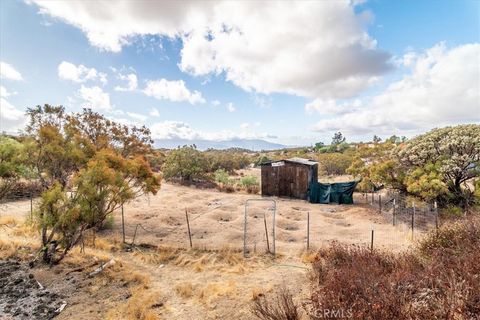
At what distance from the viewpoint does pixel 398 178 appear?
58.4 ft

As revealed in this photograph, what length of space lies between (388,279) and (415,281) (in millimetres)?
482

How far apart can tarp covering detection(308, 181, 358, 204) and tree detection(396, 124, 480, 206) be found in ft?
14.9

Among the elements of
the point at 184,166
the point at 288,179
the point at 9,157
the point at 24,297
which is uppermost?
the point at 9,157

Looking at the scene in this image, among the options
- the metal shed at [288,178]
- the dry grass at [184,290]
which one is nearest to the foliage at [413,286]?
the dry grass at [184,290]

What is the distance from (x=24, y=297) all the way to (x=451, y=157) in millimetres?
19386

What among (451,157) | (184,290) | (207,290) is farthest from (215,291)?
(451,157)

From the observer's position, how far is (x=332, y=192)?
21344 mm

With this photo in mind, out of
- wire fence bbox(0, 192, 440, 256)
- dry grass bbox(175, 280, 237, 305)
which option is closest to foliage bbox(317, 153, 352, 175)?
wire fence bbox(0, 192, 440, 256)

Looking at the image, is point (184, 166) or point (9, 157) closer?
point (9, 157)

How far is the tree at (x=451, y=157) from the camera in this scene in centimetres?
1490

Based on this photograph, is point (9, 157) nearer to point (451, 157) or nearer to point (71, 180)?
point (71, 180)

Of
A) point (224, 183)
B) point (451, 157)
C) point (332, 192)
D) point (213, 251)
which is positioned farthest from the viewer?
point (224, 183)

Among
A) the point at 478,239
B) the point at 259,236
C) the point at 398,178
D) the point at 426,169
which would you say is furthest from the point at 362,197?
the point at 478,239

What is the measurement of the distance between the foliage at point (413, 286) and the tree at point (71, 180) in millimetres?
7764
